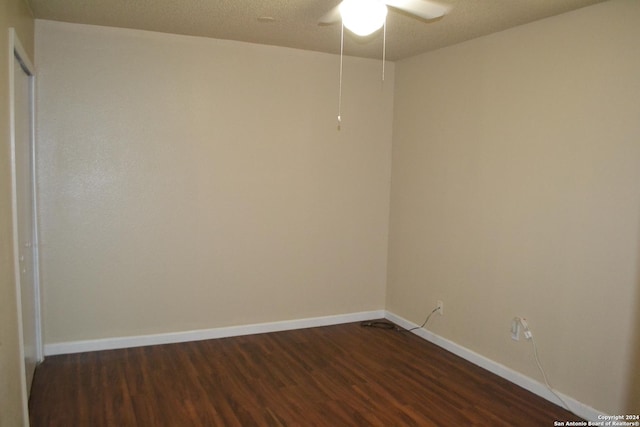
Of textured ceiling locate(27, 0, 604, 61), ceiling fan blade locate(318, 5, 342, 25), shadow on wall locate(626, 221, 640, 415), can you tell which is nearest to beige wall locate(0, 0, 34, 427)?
textured ceiling locate(27, 0, 604, 61)

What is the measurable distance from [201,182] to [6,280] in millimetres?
1934

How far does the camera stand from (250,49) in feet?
13.1

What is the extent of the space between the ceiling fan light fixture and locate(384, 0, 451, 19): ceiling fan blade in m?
0.16

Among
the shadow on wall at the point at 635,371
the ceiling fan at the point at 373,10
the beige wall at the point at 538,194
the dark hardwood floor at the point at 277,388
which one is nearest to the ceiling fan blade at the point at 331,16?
the ceiling fan at the point at 373,10

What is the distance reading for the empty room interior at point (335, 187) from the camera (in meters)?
2.75

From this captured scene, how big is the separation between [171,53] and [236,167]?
→ 3.50 ft

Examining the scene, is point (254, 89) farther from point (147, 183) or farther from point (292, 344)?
point (292, 344)

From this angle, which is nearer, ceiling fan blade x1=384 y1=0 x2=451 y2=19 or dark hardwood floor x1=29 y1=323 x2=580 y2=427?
ceiling fan blade x1=384 y1=0 x2=451 y2=19

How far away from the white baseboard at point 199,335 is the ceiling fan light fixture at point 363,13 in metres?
2.90

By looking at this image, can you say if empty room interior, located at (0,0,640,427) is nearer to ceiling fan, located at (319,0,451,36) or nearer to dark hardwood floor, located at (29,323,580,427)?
dark hardwood floor, located at (29,323,580,427)

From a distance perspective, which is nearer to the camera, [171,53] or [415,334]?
[171,53]

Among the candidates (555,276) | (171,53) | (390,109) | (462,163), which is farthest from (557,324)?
(171,53)

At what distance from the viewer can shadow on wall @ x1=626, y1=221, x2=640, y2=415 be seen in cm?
260

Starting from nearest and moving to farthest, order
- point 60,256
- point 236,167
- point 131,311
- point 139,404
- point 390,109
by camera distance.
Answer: point 139,404 → point 60,256 → point 131,311 → point 236,167 → point 390,109
